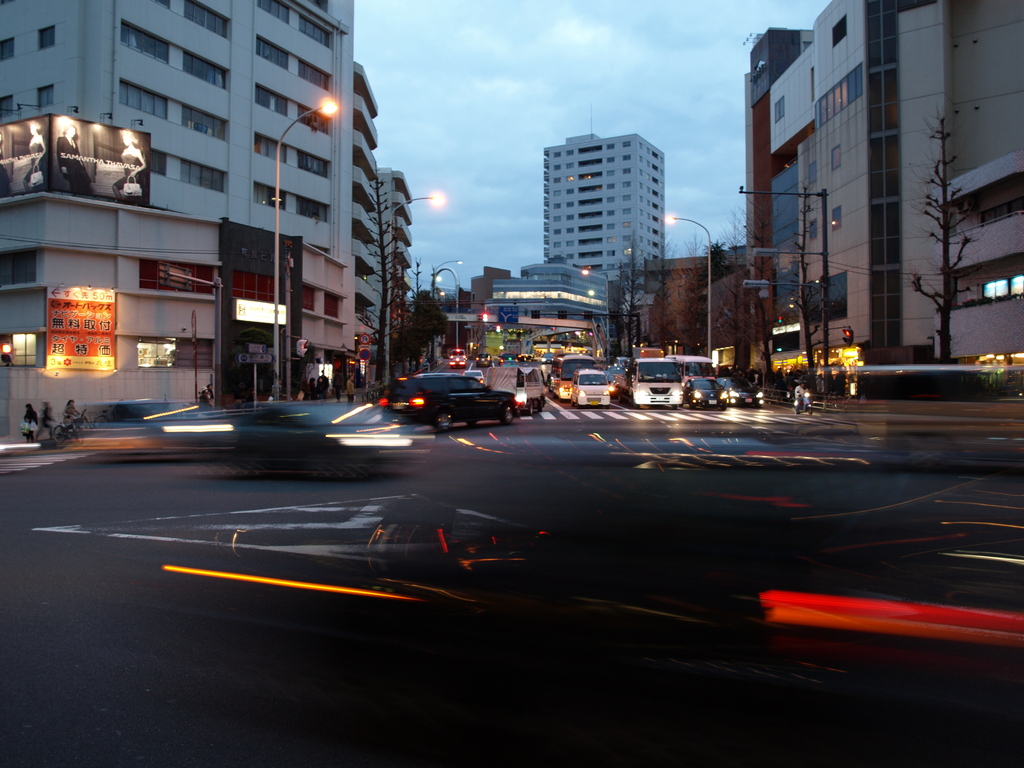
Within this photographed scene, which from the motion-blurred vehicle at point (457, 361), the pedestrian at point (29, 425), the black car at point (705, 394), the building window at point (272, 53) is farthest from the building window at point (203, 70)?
the black car at point (705, 394)

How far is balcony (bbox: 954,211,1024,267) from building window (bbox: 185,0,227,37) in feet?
126

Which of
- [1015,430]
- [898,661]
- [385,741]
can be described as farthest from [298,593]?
[1015,430]

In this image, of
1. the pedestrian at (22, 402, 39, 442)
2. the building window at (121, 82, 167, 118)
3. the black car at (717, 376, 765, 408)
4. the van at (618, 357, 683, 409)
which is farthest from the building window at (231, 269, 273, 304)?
the black car at (717, 376, 765, 408)

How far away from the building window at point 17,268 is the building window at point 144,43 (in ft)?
36.5

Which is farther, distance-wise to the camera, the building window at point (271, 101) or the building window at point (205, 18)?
the building window at point (271, 101)

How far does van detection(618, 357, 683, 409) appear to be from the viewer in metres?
32.1

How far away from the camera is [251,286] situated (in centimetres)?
3616

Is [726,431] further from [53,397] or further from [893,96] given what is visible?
[893,96]

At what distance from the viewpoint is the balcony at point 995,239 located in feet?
96.6

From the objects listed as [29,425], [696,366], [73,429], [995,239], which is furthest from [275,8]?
[995,239]

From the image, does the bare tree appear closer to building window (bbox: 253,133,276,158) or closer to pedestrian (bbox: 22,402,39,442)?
building window (bbox: 253,133,276,158)

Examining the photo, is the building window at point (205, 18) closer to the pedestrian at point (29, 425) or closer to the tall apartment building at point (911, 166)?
the pedestrian at point (29, 425)

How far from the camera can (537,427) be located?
2212 cm

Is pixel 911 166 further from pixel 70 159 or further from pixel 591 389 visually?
pixel 70 159
